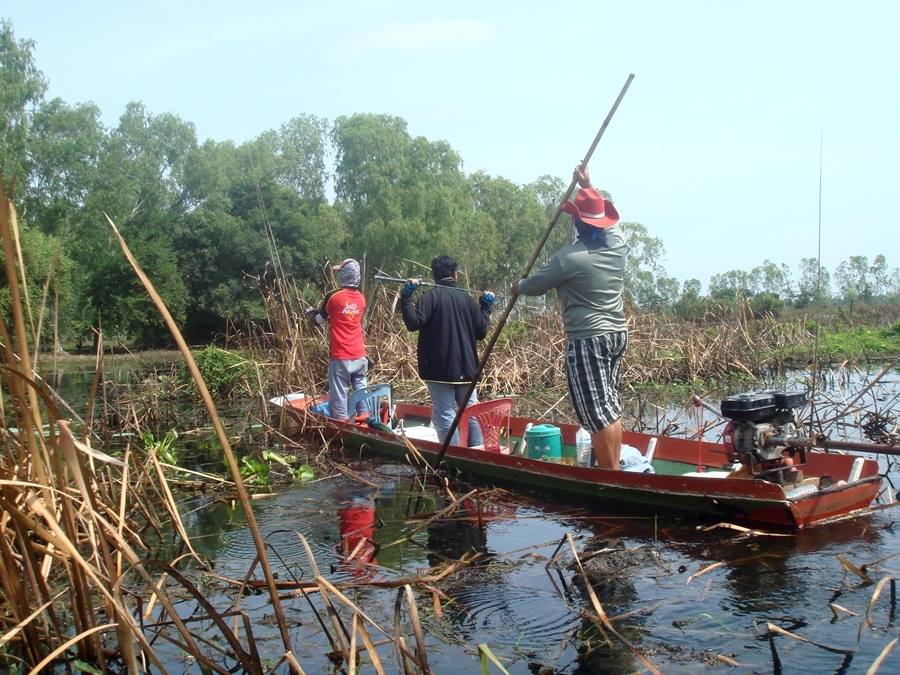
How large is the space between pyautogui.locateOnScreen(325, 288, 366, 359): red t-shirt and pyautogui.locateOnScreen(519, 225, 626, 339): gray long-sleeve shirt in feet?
12.0

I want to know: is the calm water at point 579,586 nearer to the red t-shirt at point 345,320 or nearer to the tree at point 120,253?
the red t-shirt at point 345,320

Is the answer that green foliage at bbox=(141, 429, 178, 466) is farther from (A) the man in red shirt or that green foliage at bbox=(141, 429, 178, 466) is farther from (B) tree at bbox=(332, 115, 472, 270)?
(B) tree at bbox=(332, 115, 472, 270)

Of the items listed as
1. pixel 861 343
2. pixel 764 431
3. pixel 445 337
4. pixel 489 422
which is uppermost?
pixel 445 337

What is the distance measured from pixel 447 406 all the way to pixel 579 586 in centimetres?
354

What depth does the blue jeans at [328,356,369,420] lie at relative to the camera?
9734mm

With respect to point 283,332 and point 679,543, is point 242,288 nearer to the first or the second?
point 283,332

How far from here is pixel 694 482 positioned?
577 cm

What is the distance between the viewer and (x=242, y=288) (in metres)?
35.7

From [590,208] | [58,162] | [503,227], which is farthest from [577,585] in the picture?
[503,227]

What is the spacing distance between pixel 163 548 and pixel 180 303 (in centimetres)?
3084

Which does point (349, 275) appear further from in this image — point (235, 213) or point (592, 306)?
point (235, 213)

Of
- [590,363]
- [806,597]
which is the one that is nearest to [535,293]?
[590,363]

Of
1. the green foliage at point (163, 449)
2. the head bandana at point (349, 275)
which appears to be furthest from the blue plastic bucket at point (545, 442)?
the green foliage at point (163, 449)

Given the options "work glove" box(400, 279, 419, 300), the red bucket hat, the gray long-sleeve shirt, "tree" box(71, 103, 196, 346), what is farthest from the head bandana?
"tree" box(71, 103, 196, 346)
